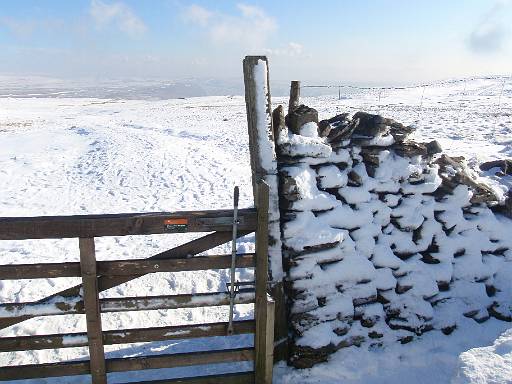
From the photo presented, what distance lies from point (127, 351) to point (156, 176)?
7.49 metres

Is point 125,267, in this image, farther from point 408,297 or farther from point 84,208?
point 84,208

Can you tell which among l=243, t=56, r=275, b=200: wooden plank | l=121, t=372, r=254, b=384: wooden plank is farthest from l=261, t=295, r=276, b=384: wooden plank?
l=243, t=56, r=275, b=200: wooden plank

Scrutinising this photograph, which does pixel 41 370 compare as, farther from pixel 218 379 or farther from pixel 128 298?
pixel 218 379

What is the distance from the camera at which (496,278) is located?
5270 millimetres

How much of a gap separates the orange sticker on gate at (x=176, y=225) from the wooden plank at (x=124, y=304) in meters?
0.59

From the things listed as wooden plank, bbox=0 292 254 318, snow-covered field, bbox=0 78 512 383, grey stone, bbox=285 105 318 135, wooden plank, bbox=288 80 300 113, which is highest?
wooden plank, bbox=288 80 300 113

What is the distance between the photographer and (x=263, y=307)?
381 centimetres

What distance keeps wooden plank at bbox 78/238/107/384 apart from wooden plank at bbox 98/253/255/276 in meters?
0.10

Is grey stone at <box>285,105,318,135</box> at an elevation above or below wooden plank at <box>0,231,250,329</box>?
above

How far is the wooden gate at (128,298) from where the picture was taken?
3.46m

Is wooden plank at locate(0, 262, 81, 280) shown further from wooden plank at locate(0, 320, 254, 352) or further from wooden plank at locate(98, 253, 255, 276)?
A: wooden plank at locate(0, 320, 254, 352)

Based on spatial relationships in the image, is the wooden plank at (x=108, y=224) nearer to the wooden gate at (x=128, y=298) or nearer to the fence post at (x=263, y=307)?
the wooden gate at (x=128, y=298)

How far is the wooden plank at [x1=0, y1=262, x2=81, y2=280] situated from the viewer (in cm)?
350

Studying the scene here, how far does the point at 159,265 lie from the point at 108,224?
528 mm
